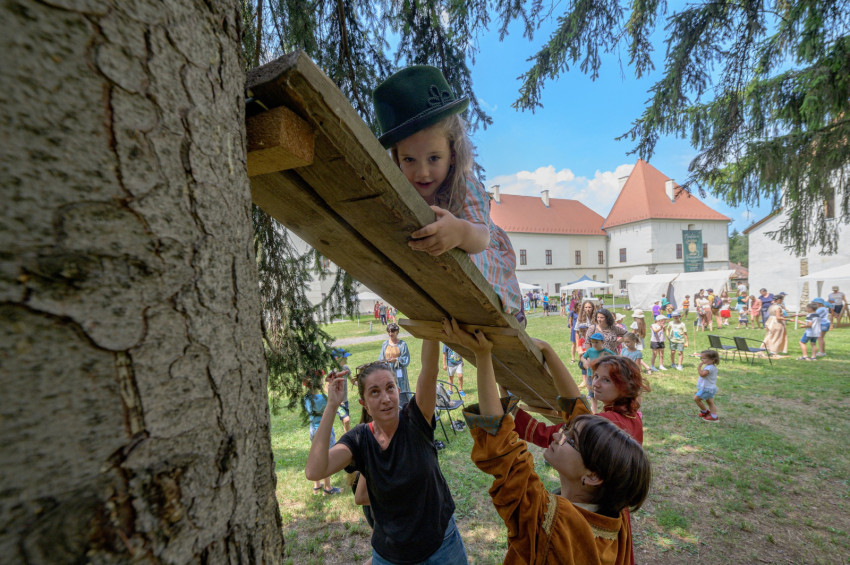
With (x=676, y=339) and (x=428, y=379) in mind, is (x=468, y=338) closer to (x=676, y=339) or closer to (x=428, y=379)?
(x=428, y=379)

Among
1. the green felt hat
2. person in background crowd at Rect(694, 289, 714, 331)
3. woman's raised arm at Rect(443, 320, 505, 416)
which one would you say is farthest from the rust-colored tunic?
→ person in background crowd at Rect(694, 289, 714, 331)

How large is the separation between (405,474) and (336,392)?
0.62 meters

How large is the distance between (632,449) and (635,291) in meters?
32.3

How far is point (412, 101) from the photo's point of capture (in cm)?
155

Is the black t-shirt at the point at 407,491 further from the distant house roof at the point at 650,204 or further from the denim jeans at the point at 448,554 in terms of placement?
the distant house roof at the point at 650,204

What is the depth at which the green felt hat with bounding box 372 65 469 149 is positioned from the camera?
1506 mm

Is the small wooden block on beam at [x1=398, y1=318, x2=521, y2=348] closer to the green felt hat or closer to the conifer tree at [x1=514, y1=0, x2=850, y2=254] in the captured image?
the green felt hat

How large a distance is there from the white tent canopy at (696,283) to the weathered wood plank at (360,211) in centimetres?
3020

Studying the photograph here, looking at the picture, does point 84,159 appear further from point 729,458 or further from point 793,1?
point 729,458

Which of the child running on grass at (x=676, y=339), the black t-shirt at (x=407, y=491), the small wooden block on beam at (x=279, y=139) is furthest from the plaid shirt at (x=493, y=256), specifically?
the child running on grass at (x=676, y=339)

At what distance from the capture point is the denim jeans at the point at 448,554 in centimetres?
217

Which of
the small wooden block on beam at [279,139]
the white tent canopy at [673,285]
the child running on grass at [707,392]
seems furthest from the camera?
the white tent canopy at [673,285]

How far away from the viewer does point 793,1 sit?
12.9ft

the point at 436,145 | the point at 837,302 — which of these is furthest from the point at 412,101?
the point at 837,302
